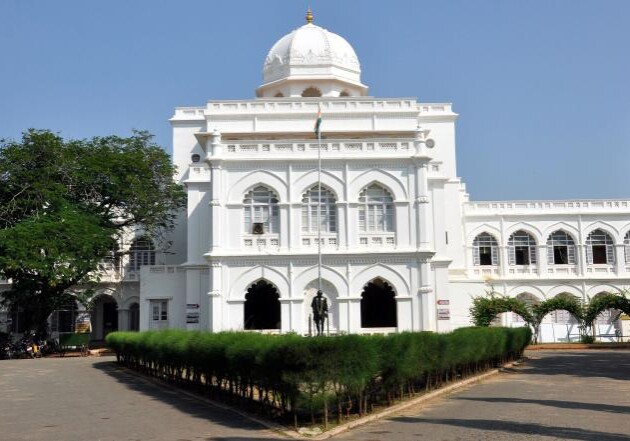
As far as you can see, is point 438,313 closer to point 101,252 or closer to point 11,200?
point 101,252

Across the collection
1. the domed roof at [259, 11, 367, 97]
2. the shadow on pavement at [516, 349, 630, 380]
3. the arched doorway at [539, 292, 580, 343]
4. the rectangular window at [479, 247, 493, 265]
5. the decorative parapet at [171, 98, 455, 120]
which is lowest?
the shadow on pavement at [516, 349, 630, 380]

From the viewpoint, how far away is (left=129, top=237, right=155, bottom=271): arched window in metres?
43.5

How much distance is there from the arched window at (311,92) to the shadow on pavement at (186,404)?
22156mm

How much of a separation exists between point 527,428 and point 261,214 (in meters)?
21.6

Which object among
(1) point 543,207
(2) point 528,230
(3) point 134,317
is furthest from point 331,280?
(1) point 543,207

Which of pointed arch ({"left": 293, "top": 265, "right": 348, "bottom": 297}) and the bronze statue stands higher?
pointed arch ({"left": 293, "top": 265, "right": 348, "bottom": 297})

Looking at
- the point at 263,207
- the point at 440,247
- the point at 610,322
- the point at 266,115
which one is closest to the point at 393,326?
the point at 440,247

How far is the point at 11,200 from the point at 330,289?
52.0 feet

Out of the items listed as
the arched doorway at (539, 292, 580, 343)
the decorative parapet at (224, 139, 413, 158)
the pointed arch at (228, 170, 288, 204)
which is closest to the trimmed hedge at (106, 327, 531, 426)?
the pointed arch at (228, 170, 288, 204)

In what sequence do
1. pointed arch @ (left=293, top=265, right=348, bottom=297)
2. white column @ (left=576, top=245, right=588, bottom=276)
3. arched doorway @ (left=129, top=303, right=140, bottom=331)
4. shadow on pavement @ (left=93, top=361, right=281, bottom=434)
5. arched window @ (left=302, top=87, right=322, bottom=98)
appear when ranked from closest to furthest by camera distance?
shadow on pavement @ (left=93, top=361, right=281, bottom=434) < pointed arch @ (left=293, top=265, right=348, bottom=297) < arched window @ (left=302, top=87, right=322, bottom=98) < white column @ (left=576, top=245, right=588, bottom=276) < arched doorway @ (left=129, top=303, right=140, bottom=331)

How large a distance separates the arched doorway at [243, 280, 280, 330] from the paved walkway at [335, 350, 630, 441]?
1440cm

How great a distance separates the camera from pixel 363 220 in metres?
32.3

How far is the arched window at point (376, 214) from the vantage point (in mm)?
32281

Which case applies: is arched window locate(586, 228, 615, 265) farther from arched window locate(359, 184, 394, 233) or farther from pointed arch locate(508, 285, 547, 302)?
arched window locate(359, 184, 394, 233)
